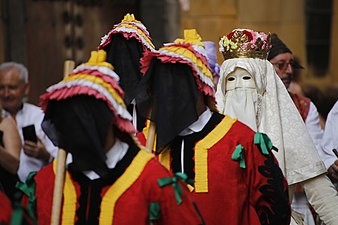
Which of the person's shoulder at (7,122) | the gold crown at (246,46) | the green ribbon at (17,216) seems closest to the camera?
the green ribbon at (17,216)

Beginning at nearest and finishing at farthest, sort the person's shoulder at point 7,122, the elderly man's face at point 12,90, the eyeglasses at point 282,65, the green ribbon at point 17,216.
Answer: the green ribbon at point 17,216 → the person's shoulder at point 7,122 → the eyeglasses at point 282,65 → the elderly man's face at point 12,90

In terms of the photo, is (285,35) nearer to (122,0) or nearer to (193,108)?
(122,0)

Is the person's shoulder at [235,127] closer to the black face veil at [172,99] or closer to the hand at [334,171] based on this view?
the black face veil at [172,99]

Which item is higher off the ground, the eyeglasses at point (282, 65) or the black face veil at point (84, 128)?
the black face veil at point (84, 128)

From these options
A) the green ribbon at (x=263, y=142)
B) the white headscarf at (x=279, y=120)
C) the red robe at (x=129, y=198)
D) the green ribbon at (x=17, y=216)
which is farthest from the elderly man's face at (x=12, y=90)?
the green ribbon at (x=17, y=216)

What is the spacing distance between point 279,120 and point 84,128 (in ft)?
7.34

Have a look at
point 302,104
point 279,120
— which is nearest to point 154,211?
point 279,120

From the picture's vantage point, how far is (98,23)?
1371cm

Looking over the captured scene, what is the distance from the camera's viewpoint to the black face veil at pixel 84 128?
510 centimetres

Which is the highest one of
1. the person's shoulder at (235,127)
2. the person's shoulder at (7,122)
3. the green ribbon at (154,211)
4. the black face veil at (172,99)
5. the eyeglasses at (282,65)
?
the black face veil at (172,99)

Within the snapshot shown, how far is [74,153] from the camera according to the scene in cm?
518

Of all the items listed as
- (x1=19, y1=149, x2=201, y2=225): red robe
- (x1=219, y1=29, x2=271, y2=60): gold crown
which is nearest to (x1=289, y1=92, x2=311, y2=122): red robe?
(x1=219, y1=29, x2=271, y2=60): gold crown

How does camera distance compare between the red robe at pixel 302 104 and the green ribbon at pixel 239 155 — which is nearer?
the green ribbon at pixel 239 155

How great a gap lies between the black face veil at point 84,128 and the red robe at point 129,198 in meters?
0.10
